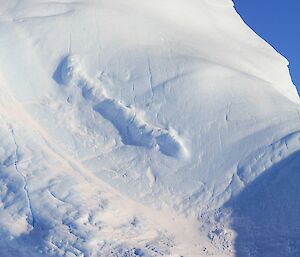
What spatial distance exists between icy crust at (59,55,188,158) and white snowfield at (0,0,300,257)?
0.11ft

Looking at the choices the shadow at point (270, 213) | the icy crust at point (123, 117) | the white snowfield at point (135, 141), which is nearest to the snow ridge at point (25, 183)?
the white snowfield at point (135, 141)

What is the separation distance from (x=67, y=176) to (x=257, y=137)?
5250 millimetres

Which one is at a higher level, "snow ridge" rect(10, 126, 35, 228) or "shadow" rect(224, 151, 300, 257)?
"snow ridge" rect(10, 126, 35, 228)

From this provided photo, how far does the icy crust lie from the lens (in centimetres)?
1692

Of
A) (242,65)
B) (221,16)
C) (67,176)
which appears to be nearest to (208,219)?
(67,176)

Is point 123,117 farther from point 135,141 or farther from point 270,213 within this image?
point 270,213

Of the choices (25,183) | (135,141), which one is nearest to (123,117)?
(135,141)

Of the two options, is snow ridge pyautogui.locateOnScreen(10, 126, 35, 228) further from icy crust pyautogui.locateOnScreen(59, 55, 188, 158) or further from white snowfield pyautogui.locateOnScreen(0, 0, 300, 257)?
icy crust pyautogui.locateOnScreen(59, 55, 188, 158)

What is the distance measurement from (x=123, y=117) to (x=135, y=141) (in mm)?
791

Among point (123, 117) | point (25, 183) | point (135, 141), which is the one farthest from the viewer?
point (123, 117)

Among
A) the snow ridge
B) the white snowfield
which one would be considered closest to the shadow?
the white snowfield

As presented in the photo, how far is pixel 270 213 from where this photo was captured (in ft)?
51.5

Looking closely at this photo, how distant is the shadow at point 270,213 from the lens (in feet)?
49.4

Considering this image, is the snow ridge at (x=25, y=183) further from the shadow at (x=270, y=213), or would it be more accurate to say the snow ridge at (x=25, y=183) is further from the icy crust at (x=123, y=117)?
the shadow at (x=270, y=213)
